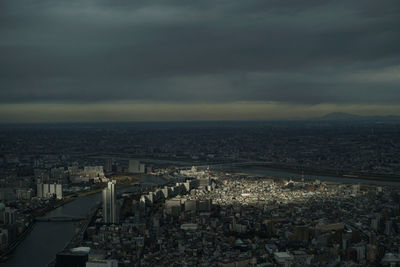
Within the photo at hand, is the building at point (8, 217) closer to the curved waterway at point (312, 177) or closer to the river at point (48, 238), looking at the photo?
the river at point (48, 238)

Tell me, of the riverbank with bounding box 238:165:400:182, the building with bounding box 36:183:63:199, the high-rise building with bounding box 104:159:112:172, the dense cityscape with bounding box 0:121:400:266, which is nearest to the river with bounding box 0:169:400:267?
the dense cityscape with bounding box 0:121:400:266

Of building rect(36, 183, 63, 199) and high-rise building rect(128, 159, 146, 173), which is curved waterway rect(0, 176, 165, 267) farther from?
high-rise building rect(128, 159, 146, 173)

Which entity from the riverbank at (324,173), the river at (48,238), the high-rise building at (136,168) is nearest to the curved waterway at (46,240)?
the river at (48,238)

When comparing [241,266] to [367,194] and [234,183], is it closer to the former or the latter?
[367,194]

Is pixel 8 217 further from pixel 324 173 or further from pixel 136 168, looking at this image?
pixel 324 173

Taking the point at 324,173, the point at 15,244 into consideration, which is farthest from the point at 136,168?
the point at 15,244

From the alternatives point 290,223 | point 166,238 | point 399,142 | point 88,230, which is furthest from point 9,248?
point 399,142
